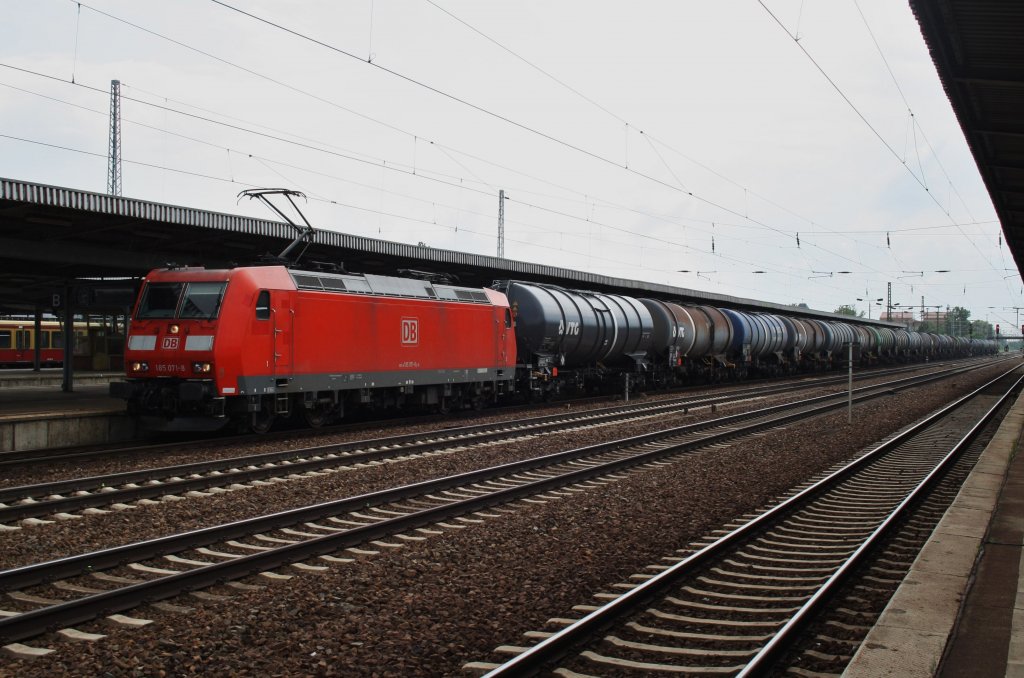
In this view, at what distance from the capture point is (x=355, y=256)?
22406 mm

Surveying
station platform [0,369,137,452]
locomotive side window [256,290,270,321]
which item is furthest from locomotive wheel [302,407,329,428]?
station platform [0,369,137,452]

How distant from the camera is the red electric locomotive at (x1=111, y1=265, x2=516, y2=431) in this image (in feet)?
48.1

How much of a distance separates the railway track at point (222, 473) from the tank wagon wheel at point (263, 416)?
1855 millimetres

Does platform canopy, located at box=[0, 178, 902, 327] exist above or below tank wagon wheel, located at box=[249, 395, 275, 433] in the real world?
above

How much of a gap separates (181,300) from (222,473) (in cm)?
455

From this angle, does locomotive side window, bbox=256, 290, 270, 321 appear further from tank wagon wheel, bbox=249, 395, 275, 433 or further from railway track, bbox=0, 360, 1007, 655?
railway track, bbox=0, 360, 1007, 655

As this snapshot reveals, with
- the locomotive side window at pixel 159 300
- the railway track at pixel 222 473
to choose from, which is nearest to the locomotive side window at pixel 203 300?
the locomotive side window at pixel 159 300

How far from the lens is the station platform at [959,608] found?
196 inches

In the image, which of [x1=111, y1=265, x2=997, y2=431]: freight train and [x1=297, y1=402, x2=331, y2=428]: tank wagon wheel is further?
[x1=297, y1=402, x2=331, y2=428]: tank wagon wheel

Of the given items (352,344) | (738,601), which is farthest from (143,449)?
(738,601)

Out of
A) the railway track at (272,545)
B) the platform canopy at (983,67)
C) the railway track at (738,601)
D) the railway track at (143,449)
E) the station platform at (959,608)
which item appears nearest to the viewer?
the station platform at (959,608)

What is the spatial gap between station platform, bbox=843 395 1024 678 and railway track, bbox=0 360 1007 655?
443 centimetres

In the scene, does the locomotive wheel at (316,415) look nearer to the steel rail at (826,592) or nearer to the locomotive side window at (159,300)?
the locomotive side window at (159,300)

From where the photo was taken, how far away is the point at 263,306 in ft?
49.6
